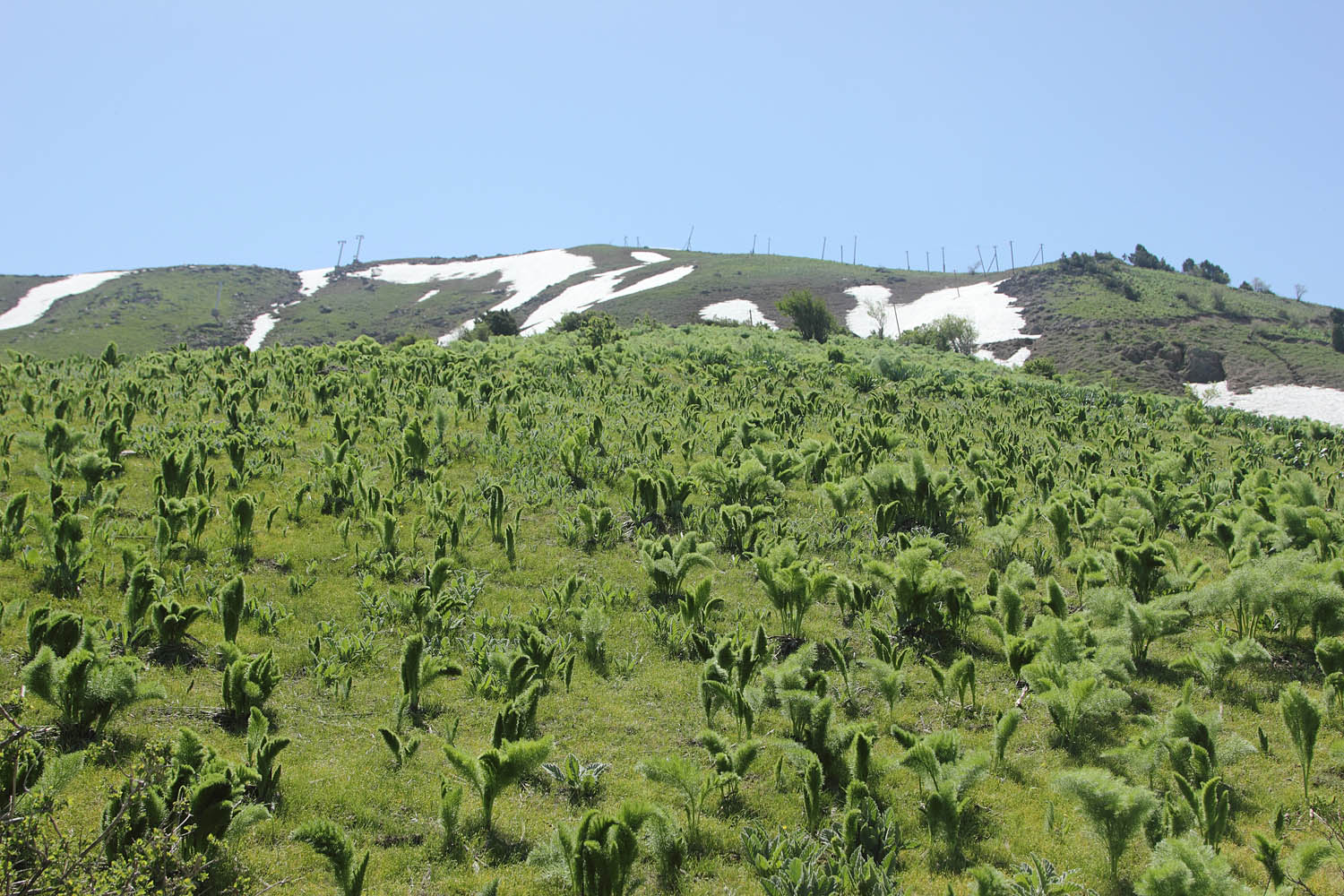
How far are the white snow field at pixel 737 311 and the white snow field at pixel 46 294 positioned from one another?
216ft

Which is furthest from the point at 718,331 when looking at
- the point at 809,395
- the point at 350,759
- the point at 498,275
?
the point at 498,275

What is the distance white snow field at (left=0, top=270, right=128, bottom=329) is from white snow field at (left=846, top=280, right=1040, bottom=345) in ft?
265

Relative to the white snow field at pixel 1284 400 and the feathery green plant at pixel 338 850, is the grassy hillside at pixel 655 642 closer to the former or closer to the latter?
the feathery green plant at pixel 338 850

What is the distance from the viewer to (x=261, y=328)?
80250 mm

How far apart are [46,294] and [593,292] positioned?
60.9 metres

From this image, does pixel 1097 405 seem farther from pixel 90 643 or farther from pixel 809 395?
pixel 90 643

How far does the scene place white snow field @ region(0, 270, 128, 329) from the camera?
7631cm

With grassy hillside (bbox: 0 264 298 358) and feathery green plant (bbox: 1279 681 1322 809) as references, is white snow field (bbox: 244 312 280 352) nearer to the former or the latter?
grassy hillside (bbox: 0 264 298 358)

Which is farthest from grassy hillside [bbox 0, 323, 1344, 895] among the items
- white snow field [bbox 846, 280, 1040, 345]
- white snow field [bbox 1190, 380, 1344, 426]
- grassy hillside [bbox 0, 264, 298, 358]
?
grassy hillside [bbox 0, 264, 298, 358]

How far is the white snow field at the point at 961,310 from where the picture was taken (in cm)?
6681

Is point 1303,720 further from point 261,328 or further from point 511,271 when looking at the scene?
point 511,271

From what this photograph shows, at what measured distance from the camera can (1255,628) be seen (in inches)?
308

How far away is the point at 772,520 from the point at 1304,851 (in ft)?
23.6

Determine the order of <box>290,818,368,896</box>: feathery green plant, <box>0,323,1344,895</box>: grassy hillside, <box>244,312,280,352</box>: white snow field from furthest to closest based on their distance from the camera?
<box>244,312,280,352</box>: white snow field → <box>0,323,1344,895</box>: grassy hillside → <box>290,818,368,896</box>: feathery green plant
